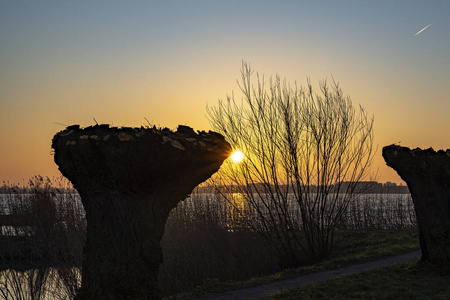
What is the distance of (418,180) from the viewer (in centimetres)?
802

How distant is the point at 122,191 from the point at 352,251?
9.70m

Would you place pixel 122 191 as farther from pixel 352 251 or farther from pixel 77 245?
pixel 352 251

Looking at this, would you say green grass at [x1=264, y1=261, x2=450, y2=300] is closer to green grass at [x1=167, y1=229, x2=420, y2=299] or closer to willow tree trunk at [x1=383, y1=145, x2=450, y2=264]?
willow tree trunk at [x1=383, y1=145, x2=450, y2=264]

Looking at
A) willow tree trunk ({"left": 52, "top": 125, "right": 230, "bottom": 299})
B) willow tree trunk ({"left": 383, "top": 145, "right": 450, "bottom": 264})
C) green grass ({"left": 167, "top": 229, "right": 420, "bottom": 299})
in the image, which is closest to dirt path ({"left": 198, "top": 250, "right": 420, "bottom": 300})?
green grass ({"left": 167, "top": 229, "right": 420, "bottom": 299})

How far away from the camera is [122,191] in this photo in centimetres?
438

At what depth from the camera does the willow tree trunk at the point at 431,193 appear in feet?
25.7

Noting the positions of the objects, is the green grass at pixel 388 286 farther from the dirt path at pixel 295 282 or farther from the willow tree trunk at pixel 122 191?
the willow tree trunk at pixel 122 191

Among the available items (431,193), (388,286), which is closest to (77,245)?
(388,286)

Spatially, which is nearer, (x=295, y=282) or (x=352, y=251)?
(x=295, y=282)

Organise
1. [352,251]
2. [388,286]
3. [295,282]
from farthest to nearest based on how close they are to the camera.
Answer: [352,251] → [295,282] → [388,286]

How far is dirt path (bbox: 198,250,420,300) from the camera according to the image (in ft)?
24.7

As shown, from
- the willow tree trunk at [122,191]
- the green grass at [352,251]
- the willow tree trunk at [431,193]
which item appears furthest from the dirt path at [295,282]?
the willow tree trunk at [122,191]

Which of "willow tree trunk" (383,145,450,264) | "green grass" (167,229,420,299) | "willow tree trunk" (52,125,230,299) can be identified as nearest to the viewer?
"willow tree trunk" (52,125,230,299)

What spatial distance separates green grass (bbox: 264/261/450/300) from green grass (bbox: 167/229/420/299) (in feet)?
4.90
